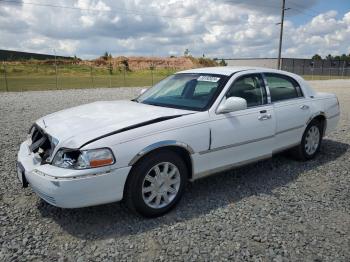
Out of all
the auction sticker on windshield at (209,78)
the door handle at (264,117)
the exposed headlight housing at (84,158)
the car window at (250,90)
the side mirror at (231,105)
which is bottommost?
the exposed headlight housing at (84,158)

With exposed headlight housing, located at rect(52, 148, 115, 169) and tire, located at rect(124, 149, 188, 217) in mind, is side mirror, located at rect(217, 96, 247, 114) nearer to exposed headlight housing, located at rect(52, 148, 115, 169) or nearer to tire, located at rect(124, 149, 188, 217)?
tire, located at rect(124, 149, 188, 217)

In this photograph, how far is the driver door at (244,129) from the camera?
410 cm

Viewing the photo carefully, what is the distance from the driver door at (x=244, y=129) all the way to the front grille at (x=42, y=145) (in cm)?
169

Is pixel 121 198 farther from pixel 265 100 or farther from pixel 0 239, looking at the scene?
pixel 265 100

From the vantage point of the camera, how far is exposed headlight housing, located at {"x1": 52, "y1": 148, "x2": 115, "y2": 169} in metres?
3.24

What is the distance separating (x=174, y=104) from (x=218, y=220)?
1.51 meters

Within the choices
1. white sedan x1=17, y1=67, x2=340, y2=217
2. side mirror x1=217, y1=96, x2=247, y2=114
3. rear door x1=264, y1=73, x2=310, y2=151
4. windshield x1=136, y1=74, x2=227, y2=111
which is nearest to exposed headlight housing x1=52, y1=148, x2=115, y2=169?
white sedan x1=17, y1=67, x2=340, y2=217

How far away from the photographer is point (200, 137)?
3.91 metres

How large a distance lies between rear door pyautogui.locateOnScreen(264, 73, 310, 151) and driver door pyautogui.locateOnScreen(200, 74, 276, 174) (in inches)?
6.6

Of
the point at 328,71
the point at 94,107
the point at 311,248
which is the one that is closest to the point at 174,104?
the point at 94,107

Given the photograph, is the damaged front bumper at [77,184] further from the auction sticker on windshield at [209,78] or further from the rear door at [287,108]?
the rear door at [287,108]

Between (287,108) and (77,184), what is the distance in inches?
126

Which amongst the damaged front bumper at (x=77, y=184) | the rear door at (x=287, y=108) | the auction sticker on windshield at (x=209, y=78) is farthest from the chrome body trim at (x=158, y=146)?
the rear door at (x=287, y=108)

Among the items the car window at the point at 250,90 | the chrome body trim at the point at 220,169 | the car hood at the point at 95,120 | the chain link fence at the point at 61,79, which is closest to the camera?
the car hood at the point at 95,120
